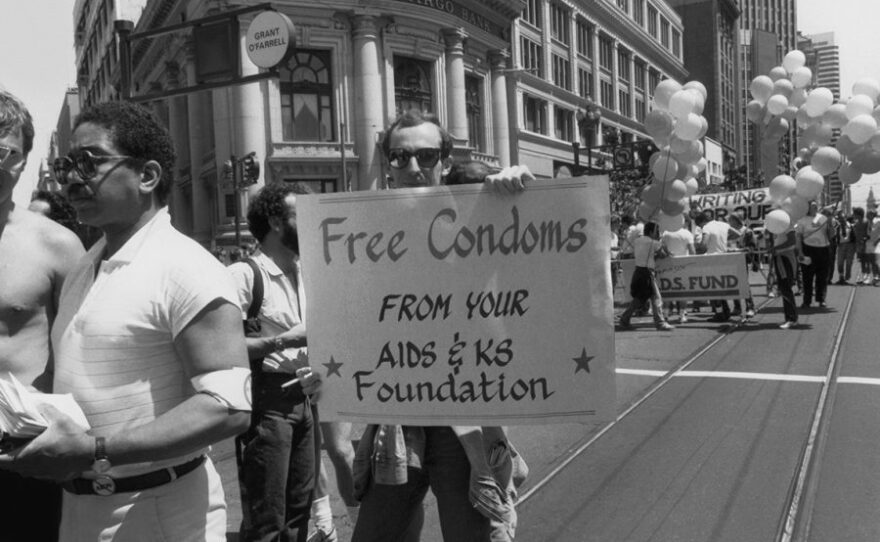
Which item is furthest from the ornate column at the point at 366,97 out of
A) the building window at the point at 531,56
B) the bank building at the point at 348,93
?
the building window at the point at 531,56

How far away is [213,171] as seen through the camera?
A: 39.4 meters

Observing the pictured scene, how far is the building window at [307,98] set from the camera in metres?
37.8

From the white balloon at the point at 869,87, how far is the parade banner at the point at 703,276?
3.59m

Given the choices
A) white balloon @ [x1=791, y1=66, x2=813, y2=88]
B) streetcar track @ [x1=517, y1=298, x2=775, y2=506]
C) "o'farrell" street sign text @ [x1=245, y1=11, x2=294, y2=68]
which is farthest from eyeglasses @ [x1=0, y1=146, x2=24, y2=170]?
white balloon @ [x1=791, y1=66, x2=813, y2=88]

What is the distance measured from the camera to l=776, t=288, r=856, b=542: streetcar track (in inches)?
169

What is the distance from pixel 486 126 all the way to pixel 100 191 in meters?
44.6

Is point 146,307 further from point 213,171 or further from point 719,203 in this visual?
point 213,171

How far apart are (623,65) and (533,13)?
17.2 meters

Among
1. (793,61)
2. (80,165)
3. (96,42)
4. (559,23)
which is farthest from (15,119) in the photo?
(96,42)

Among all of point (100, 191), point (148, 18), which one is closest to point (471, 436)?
point (100, 191)

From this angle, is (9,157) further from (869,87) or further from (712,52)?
(712,52)

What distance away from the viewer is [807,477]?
16.9ft

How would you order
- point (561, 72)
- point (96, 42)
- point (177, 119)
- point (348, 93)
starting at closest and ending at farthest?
1. point (348, 93)
2. point (177, 119)
3. point (561, 72)
4. point (96, 42)

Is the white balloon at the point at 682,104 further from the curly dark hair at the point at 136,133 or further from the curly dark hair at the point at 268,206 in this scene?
the curly dark hair at the point at 136,133
